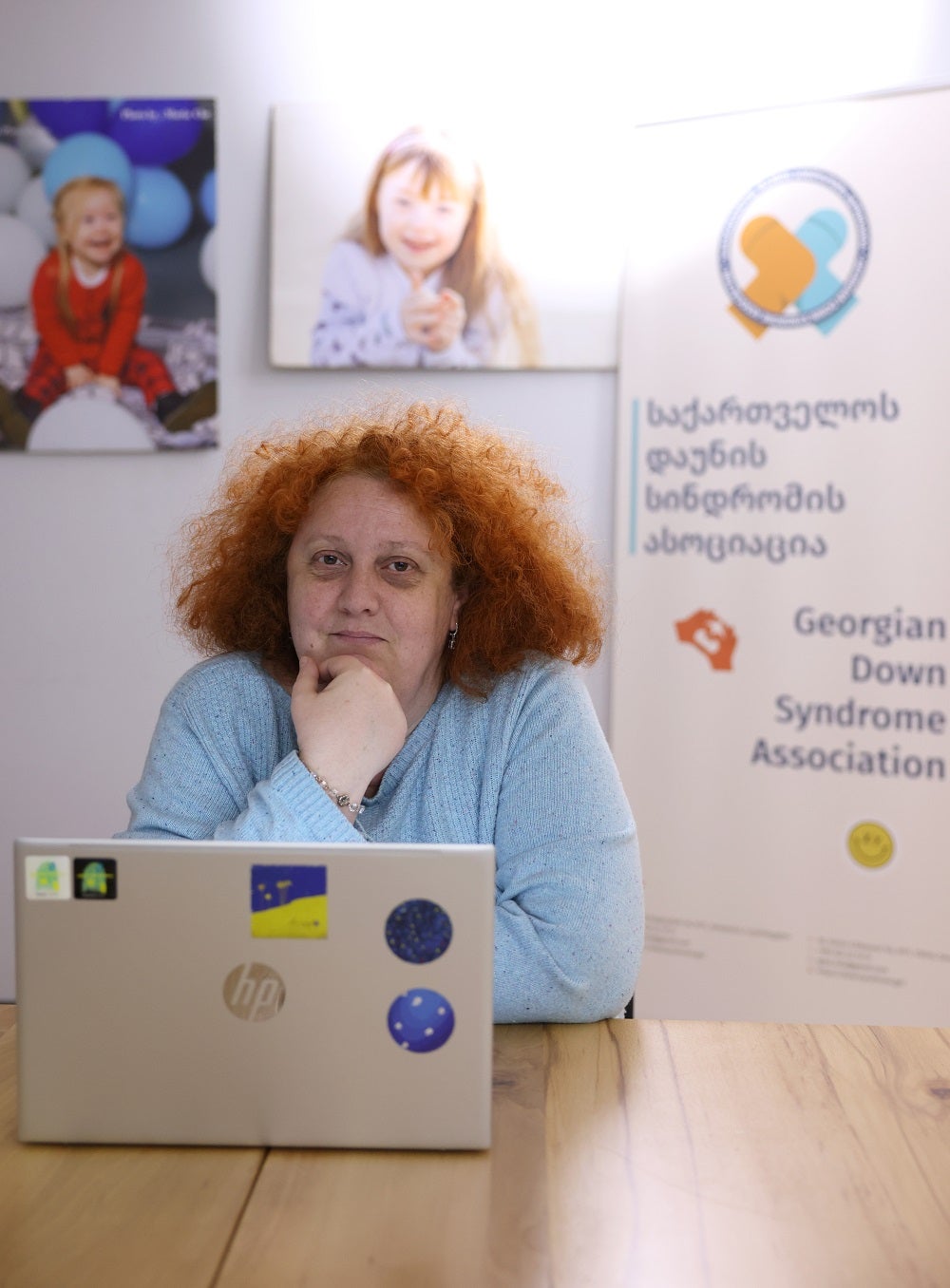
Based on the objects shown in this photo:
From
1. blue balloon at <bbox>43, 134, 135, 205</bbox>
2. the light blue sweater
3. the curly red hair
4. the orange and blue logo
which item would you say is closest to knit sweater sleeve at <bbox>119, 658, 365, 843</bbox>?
the light blue sweater

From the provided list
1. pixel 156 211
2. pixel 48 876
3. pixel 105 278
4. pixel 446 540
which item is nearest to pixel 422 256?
pixel 156 211

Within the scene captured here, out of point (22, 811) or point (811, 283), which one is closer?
point (811, 283)

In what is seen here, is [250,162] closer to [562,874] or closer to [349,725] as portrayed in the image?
[349,725]

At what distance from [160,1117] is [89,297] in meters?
2.54

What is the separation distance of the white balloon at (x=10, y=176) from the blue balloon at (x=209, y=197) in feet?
1.40

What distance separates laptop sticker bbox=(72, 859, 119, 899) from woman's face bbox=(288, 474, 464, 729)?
0.74 metres

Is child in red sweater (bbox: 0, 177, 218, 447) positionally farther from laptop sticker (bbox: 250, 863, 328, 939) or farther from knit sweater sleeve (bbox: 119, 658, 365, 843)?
laptop sticker (bbox: 250, 863, 328, 939)

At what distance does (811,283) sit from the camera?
2.76m

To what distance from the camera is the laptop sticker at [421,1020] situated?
94cm

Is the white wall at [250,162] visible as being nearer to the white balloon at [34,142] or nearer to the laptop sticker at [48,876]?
the white balloon at [34,142]

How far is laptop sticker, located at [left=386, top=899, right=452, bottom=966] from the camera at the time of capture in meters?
0.93

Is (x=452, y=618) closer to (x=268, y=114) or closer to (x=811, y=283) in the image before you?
(x=811, y=283)

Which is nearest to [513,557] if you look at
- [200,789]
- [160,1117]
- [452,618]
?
[452,618]

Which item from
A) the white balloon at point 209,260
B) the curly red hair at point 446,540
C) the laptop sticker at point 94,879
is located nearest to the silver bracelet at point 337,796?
the curly red hair at point 446,540
